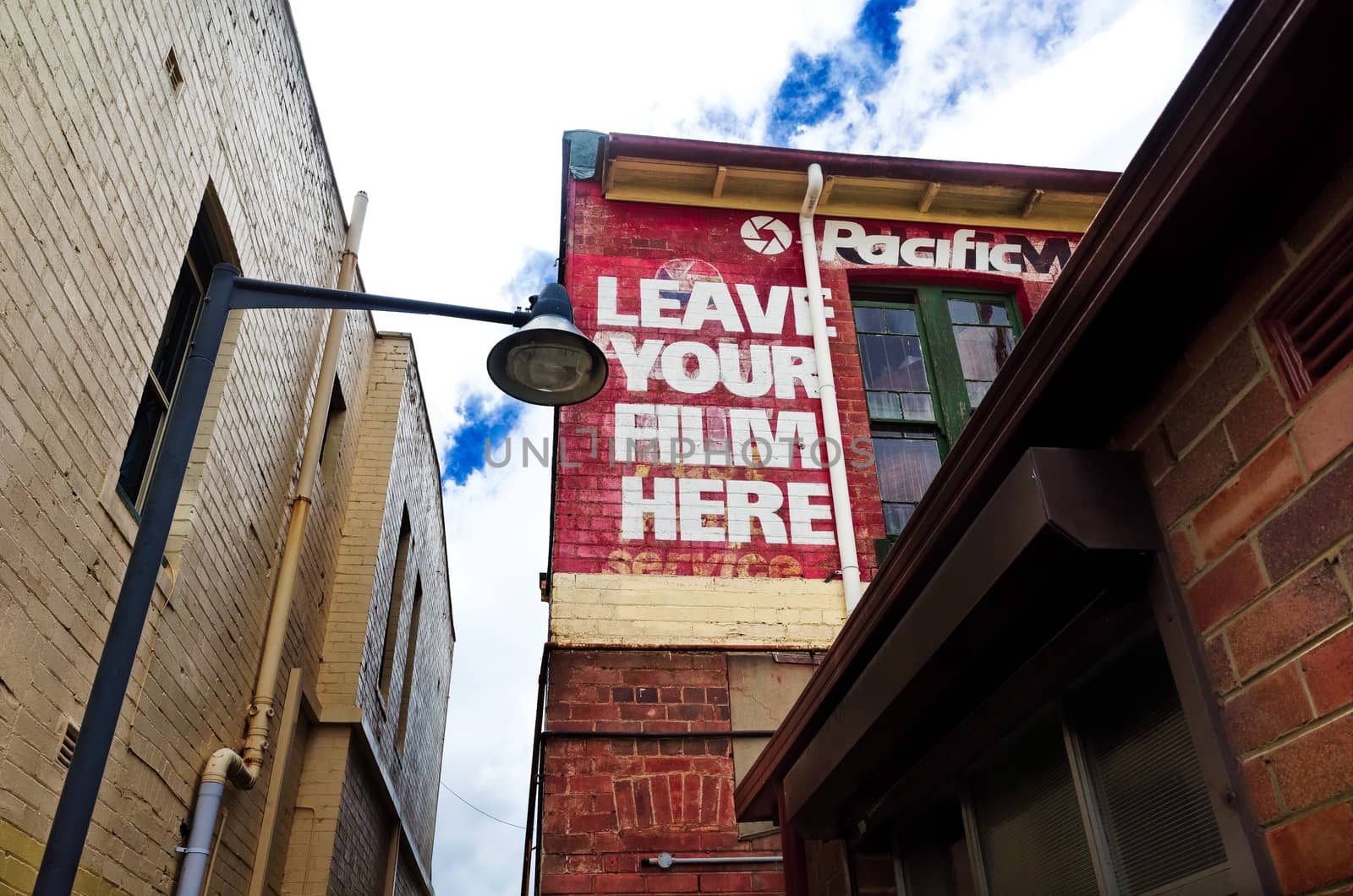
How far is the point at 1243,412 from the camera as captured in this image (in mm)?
2291

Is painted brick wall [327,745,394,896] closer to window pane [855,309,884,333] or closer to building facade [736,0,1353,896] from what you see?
window pane [855,309,884,333]

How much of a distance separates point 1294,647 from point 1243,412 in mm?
501

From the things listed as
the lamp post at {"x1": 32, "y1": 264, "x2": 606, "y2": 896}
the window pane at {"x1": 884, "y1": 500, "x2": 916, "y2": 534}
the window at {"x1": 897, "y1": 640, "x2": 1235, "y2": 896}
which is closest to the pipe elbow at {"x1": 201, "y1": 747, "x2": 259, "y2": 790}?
the lamp post at {"x1": 32, "y1": 264, "x2": 606, "y2": 896}

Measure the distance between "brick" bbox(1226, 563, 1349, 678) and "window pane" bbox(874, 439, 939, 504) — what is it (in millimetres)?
6439

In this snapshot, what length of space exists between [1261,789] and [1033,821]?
1314 millimetres

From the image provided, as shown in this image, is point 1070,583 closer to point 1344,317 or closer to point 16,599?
point 1344,317

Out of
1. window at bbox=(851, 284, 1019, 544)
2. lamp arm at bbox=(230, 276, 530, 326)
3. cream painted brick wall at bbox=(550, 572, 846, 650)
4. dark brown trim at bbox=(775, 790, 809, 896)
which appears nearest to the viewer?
lamp arm at bbox=(230, 276, 530, 326)

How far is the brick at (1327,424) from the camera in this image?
2.00 meters

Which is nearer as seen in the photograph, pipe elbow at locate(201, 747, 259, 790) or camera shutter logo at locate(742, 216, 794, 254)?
pipe elbow at locate(201, 747, 259, 790)

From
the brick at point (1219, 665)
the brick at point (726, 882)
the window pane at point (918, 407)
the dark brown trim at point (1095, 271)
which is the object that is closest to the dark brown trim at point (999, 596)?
the dark brown trim at point (1095, 271)

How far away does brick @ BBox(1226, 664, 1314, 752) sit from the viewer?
2.09 meters

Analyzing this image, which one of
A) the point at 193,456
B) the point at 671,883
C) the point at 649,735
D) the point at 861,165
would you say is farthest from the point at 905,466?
the point at 193,456

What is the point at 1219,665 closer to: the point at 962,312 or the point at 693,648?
the point at 693,648

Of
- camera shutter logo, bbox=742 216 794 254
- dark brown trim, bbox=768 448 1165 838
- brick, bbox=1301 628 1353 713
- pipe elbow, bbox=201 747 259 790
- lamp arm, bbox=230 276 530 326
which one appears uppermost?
camera shutter logo, bbox=742 216 794 254
